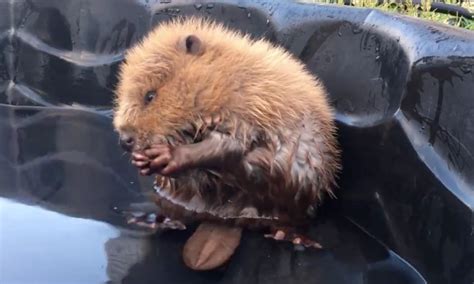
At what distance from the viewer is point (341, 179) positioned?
6.95ft

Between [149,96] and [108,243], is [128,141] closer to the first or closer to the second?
[149,96]

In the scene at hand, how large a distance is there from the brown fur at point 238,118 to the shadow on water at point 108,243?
103 mm

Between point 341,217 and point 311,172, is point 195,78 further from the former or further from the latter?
point 341,217

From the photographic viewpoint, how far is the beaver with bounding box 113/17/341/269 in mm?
1918

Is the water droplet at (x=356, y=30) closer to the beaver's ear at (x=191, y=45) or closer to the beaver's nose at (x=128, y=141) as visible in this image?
the beaver's ear at (x=191, y=45)

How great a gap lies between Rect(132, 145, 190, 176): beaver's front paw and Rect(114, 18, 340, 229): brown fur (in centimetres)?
10

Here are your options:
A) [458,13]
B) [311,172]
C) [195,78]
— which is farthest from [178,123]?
[458,13]

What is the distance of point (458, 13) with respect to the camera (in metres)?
2.58

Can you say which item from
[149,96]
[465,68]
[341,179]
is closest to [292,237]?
[341,179]

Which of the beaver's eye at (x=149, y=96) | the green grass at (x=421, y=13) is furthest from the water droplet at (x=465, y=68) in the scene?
the green grass at (x=421, y=13)

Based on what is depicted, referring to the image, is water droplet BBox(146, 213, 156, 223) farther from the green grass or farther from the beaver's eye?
the green grass

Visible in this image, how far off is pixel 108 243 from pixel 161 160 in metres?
0.27

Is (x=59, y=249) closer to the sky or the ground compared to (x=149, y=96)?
closer to the ground

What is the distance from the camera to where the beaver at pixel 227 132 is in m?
1.92
